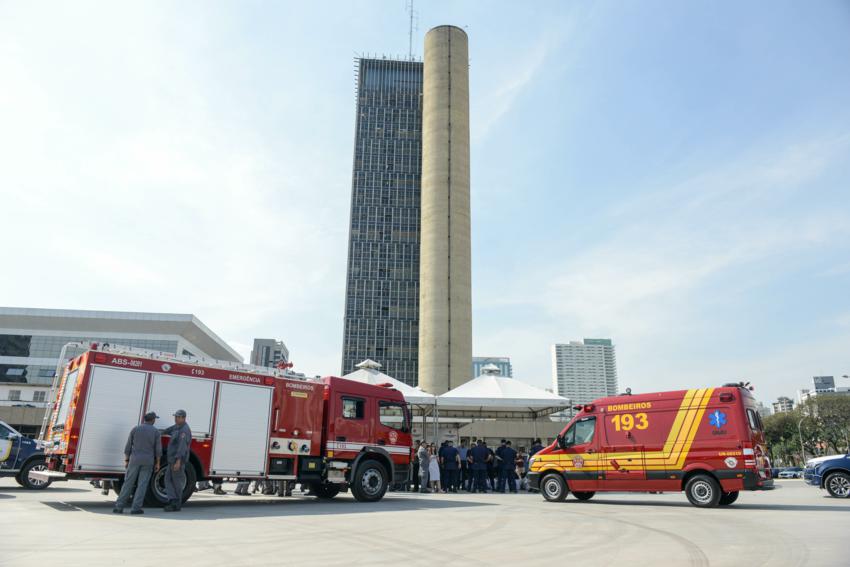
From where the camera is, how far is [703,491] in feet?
43.0

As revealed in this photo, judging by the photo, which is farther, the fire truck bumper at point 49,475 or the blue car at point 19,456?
the blue car at point 19,456

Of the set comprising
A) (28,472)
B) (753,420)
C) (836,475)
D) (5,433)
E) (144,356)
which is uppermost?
(144,356)

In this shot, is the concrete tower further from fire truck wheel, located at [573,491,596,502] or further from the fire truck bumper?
the fire truck bumper

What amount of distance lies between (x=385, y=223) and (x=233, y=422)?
91.0 m

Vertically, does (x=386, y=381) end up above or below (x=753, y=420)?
above

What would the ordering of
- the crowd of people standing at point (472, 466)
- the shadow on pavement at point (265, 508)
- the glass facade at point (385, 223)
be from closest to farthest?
the shadow on pavement at point (265, 508) → the crowd of people standing at point (472, 466) → the glass facade at point (385, 223)

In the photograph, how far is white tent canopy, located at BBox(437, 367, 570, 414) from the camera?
25703mm

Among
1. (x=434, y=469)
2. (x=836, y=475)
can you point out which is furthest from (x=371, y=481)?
(x=836, y=475)

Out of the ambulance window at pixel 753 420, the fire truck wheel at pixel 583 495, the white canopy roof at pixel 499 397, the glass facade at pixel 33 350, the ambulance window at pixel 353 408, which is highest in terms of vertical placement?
the glass facade at pixel 33 350

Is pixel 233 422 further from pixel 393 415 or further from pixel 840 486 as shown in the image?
pixel 840 486

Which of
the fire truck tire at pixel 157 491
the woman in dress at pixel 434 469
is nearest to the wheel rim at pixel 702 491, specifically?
the woman in dress at pixel 434 469

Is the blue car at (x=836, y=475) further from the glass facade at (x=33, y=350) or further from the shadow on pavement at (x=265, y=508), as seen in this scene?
the glass facade at (x=33, y=350)

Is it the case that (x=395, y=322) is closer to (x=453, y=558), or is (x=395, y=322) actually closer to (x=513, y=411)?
(x=513, y=411)

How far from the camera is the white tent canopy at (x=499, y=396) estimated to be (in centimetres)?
2570
